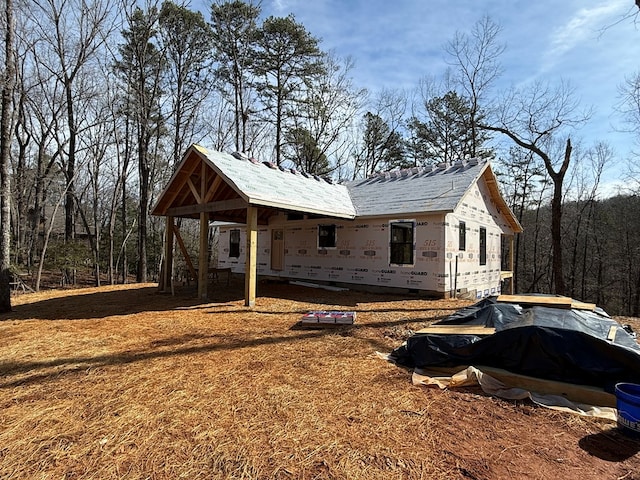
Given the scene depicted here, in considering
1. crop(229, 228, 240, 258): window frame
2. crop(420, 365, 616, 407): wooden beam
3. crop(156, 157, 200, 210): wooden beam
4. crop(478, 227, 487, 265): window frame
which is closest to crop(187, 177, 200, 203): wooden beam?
crop(156, 157, 200, 210): wooden beam

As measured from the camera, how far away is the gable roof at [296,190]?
358 inches

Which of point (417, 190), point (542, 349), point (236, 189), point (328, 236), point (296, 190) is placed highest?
point (417, 190)

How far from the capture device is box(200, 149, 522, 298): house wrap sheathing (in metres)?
11.2

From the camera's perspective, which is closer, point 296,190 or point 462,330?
point 462,330

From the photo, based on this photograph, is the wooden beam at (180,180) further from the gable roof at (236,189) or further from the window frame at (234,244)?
Answer: the window frame at (234,244)

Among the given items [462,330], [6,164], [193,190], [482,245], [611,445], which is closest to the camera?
[611,445]

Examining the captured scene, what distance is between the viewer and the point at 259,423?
3.00 m

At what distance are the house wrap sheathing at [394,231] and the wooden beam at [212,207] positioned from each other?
0.94 metres

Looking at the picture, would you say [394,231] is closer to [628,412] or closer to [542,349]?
[542,349]

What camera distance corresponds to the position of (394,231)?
1209cm

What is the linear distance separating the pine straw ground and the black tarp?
0.46 metres

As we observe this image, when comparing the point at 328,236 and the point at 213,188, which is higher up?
the point at 213,188

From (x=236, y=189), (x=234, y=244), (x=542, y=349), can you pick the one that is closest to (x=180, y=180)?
(x=236, y=189)

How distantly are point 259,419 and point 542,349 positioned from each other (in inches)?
118
